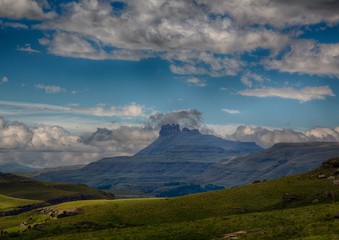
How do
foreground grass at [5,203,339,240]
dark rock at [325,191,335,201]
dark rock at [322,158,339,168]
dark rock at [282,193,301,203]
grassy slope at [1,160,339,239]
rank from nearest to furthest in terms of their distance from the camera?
1. foreground grass at [5,203,339,240]
2. grassy slope at [1,160,339,239]
3. dark rock at [325,191,335,201]
4. dark rock at [282,193,301,203]
5. dark rock at [322,158,339,168]

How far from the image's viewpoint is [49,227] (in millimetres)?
101062

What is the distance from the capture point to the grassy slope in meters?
70.6

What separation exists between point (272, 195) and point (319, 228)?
51344mm

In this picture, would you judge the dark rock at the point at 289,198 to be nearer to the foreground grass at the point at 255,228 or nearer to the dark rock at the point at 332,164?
the foreground grass at the point at 255,228

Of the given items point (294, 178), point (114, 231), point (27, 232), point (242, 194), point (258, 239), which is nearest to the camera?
point (258, 239)

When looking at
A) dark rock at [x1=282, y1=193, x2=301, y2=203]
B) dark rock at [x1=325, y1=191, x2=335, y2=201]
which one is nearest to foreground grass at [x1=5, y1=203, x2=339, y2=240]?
dark rock at [x1=325, y1=191, x2=335, y2=201]

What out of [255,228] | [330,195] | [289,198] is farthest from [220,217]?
[330,195]

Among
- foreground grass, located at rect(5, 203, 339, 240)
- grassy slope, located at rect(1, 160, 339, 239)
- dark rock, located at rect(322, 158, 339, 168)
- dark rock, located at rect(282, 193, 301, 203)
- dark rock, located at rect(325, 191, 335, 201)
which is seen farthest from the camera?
dark rock, located at rect(322, 158, 339, 168)

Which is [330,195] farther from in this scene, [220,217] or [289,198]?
[220,217]

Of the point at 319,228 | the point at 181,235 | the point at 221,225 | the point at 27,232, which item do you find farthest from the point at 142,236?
the point at 27,232

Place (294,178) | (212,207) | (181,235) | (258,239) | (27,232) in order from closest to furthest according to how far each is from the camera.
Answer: (258,239), (181,235), (27,232), (212,207), (294,178)

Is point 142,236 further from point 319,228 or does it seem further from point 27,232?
point 27,232

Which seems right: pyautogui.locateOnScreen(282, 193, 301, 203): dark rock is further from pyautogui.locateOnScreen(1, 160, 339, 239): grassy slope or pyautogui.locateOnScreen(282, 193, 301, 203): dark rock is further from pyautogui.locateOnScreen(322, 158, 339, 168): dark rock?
pyautogui.locateOnScreen(322, 158, 339, 168): dark rock

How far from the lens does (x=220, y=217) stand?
298ft
